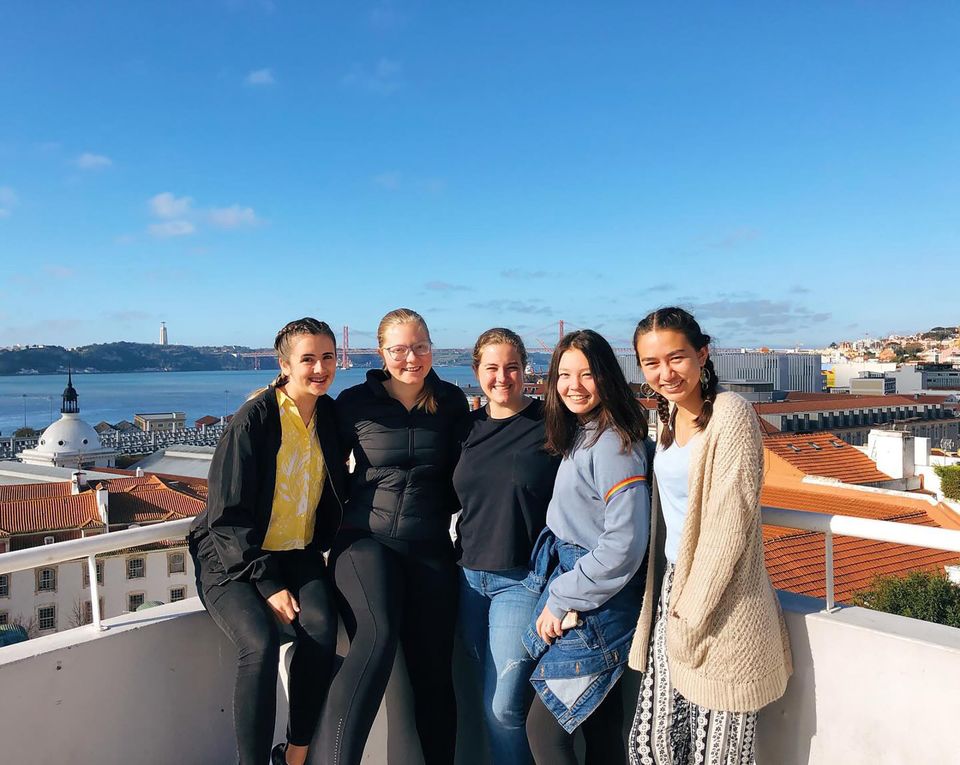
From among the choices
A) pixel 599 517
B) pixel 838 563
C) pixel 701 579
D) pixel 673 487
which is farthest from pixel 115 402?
pixel 701 579

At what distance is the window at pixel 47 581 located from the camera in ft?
74.4

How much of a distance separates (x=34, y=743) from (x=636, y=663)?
49.4 inches

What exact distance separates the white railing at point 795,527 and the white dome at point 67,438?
48.3 m

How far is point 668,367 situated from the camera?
1432mm

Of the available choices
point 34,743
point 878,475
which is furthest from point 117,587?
point 34,743

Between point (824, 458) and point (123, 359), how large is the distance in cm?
19563

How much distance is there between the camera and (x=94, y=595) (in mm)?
1570

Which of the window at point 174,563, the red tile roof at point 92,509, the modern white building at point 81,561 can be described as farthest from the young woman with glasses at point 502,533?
the window at point 174,563

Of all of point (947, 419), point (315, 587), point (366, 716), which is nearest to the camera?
point (366, 716)

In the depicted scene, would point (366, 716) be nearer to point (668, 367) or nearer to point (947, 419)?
point (668, 367)

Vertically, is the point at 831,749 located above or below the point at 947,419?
above

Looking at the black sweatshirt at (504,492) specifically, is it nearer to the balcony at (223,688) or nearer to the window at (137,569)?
the balcony at (223,688)

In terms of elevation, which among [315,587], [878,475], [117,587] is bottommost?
[117,587]

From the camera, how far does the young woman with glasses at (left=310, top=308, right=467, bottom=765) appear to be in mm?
1539
